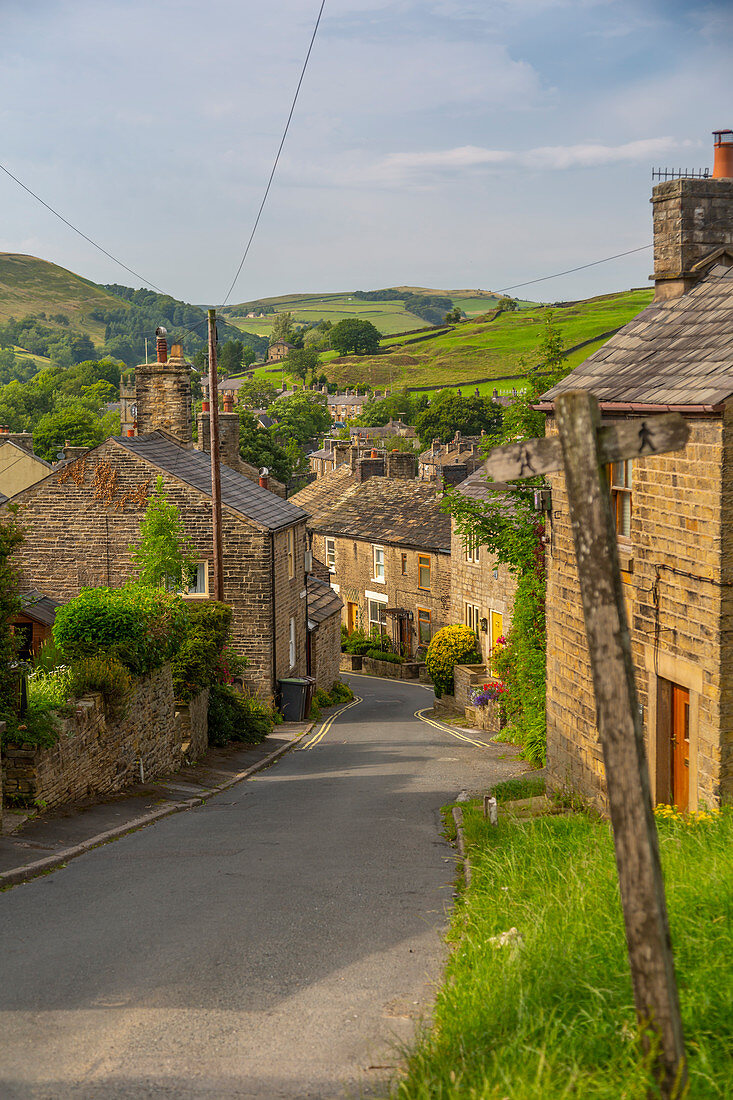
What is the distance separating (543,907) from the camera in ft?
24.0

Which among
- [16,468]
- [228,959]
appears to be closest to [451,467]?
[16,468]

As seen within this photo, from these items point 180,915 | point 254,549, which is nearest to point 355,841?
point 180,915

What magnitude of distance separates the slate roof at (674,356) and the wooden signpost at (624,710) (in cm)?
584

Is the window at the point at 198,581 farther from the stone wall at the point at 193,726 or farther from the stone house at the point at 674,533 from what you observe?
the stone house at the point at 674,533

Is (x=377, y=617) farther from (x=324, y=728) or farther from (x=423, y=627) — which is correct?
→ (x=324, y=728)

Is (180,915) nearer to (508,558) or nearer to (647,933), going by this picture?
(647,933)

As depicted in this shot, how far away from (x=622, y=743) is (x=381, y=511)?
5027 cm

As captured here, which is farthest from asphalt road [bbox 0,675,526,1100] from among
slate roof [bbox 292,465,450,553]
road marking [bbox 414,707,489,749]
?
slate roof [bbox 292,465,450,553]

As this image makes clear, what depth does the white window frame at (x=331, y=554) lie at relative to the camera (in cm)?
5672

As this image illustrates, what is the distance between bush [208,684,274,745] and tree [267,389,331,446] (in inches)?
3939

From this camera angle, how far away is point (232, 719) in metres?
23.5

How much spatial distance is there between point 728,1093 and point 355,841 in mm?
8683

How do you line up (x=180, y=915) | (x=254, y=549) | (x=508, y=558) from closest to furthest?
(x=180, y=915) < (x=508, y=558) < (x=254, y=549)

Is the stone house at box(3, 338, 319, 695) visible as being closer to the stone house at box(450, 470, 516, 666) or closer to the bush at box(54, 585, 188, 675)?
the stone house at box(450, 470, 516, 666)
